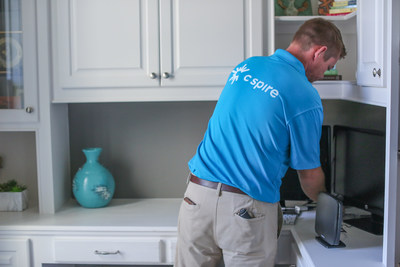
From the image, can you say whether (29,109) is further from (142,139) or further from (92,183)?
(142,139)

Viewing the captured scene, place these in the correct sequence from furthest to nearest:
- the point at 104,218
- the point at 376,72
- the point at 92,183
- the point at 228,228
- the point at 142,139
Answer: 1. the point at 142,139
2. the point at 92,183
3. the point at 104,218
4. the point at 228,228
5. the point at 376,72

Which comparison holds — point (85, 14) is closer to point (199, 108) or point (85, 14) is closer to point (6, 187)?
point (199, 108)

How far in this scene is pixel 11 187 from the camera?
273 cm

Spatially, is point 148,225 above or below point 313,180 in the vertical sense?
below

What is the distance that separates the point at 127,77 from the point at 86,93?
22 centimetres

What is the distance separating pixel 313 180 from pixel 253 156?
11.3 inches

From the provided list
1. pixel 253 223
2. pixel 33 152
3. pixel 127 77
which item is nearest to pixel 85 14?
pixel 127 77

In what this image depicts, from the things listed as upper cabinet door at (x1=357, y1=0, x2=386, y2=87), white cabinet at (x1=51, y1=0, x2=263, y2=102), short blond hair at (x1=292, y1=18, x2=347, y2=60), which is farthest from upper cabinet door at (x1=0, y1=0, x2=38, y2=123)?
upper cabinet door at (x1=357, y1=0, x2=386, y2=87)

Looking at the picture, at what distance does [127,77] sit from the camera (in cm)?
248

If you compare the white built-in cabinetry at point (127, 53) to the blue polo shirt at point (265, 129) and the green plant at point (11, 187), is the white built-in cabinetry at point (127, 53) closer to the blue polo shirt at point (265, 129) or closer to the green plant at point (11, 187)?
the green plant at point (11, 187)

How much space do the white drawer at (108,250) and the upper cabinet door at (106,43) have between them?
0.72 metres

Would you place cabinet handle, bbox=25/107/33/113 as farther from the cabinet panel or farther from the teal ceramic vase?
the cabinet panel

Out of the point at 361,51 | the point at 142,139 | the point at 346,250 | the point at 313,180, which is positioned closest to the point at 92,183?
the point at 142,139

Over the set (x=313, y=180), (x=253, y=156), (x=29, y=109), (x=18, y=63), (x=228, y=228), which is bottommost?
(x=228, y=228)
